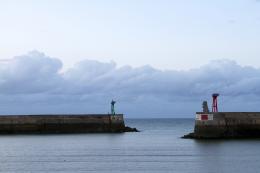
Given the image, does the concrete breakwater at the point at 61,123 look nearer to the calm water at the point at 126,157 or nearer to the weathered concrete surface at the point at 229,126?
the calm water at the point at 126,157

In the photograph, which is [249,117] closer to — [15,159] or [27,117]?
[15,159]

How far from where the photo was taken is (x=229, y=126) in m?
70.6

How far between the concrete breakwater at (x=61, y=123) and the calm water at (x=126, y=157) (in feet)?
56.7

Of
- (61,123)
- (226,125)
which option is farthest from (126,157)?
(61,123)

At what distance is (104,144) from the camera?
71.1 meters

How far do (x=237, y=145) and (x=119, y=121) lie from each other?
33.1 meters

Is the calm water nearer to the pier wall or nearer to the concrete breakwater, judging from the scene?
the pier wall

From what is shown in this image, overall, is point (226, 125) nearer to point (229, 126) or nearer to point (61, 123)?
point (229, 126)

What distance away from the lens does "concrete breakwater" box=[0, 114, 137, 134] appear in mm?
91312

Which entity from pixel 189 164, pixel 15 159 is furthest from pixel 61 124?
pixel 189 164

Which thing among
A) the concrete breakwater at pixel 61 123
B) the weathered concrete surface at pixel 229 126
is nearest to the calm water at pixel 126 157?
the weathered concrete surface at pixel 229 126

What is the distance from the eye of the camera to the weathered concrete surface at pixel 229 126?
69.7 m

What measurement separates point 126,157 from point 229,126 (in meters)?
18.2

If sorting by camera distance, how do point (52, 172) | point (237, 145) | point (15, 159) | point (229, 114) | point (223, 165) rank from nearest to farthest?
1. point (52, 172)
2. point (223, 165)
3. point (15, 159)
4. point (237, 145)
5. point (229, 114)
